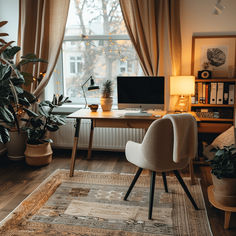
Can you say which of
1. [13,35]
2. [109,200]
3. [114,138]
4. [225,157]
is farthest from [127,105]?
[13,35]

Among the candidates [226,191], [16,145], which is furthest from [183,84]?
[16,145]

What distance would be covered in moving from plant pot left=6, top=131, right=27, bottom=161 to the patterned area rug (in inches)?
35.1

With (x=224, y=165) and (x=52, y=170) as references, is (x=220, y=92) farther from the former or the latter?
(x=52, y=170)

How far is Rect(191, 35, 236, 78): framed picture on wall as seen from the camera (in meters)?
3.80

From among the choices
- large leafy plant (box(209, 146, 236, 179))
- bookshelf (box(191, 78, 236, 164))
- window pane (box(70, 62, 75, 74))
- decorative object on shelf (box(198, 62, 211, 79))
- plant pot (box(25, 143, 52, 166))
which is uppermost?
window pane (box(70, 62, 75, 74))

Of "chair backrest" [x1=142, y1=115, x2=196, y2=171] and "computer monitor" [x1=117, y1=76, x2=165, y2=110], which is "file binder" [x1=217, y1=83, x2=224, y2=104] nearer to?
"computer monitor" [x1=117, y1=76, x2=165, y2=110]

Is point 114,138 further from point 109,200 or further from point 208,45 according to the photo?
point 208,45

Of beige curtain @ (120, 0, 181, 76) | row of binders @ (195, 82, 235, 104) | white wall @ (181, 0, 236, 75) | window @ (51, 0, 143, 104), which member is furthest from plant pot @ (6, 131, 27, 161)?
white wall @ (181, 0, 236, 75)

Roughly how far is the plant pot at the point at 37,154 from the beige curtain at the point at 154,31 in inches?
63.1

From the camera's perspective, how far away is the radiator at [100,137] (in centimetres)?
415

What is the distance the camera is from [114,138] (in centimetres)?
420

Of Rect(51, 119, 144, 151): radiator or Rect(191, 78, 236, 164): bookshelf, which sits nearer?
Rect(191, 78, 236, 164): bookshelf

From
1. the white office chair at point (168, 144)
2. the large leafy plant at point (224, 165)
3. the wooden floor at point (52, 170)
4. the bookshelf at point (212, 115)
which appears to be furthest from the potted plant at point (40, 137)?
the large leafy plant at point (224, 165)

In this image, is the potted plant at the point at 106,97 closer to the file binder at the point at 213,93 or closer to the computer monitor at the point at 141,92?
the computer monitor at the point at 141,92
